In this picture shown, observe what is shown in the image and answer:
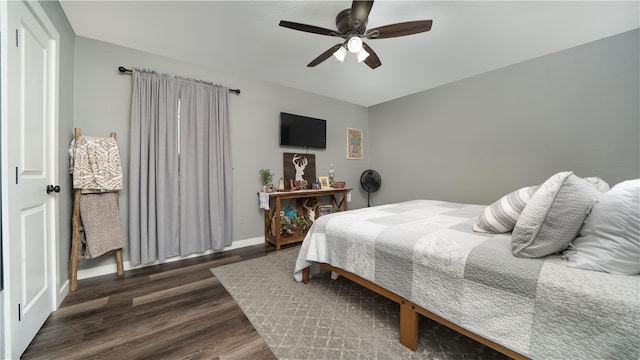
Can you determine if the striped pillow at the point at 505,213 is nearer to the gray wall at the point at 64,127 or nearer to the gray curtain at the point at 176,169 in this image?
the gray curtain at the point at 176,169

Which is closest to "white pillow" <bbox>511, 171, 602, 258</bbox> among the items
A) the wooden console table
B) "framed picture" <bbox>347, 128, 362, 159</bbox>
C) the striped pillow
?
the striped pillow

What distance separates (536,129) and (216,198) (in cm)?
412

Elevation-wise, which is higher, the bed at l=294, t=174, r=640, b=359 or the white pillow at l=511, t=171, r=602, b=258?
the white pillow at l=511, t=171, r=602, b=258

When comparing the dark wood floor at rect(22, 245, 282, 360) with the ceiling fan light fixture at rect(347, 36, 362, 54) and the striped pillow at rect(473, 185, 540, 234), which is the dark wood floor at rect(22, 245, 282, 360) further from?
the ceiling fan light fixture at rect(347, 36, 362, 54)

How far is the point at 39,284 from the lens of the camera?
58.8 inches

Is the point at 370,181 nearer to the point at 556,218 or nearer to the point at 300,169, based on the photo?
the point at 300,169

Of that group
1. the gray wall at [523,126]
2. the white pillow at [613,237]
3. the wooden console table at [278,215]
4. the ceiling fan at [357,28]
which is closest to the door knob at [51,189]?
the wooden console table at [278,215]

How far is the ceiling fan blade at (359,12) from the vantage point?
62.9 inches

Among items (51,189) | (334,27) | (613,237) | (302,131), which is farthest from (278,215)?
(613,237)

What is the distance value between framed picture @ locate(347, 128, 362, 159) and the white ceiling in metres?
1.51

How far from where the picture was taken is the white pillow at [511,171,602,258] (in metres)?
0.99

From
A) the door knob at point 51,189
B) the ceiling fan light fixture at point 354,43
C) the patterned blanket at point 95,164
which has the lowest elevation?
the door knob at point 51,189

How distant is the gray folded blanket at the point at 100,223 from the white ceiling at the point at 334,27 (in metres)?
1.65

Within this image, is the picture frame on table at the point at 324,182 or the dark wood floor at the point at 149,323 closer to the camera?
the dark wood floor at the point at 149,323
